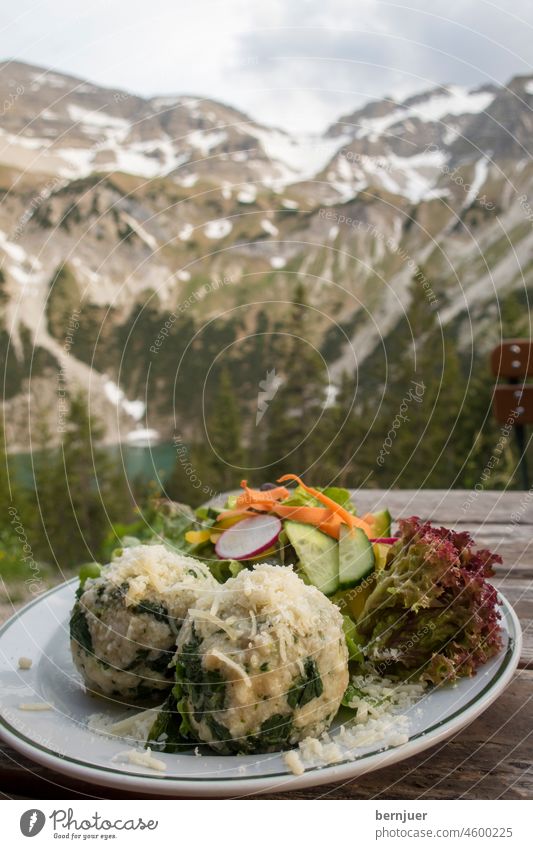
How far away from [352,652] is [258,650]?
309 mm

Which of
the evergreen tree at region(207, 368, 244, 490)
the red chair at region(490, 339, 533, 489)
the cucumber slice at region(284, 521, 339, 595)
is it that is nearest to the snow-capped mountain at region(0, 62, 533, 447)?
the evergreen tree at region(207, 368, 244, 490)

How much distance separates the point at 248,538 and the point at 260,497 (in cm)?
11

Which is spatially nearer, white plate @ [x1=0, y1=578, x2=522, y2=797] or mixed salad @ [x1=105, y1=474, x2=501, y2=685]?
white plate @ [x1=0, y1=578, x2=522, y2=797]

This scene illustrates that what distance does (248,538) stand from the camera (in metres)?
1.62

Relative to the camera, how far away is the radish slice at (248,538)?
157 cm

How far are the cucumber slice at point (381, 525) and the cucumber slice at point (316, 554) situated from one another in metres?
0.19

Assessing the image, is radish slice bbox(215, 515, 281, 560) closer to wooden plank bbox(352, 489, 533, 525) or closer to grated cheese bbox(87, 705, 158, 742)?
grated cheese bbox(87, 705, 158, 742)

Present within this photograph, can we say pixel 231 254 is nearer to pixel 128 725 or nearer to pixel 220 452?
pixel 220 452

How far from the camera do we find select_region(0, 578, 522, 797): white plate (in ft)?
3.10

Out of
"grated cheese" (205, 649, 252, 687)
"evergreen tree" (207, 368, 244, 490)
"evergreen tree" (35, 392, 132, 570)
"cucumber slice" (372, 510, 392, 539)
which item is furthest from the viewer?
"evergreen tree" (35, 392, 132, 570)

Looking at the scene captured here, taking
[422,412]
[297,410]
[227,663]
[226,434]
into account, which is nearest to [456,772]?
[227,663]

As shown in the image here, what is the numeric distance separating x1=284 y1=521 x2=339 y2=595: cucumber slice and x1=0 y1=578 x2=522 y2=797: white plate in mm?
336

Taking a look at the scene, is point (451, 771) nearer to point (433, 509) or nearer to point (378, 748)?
point (378, 748)
